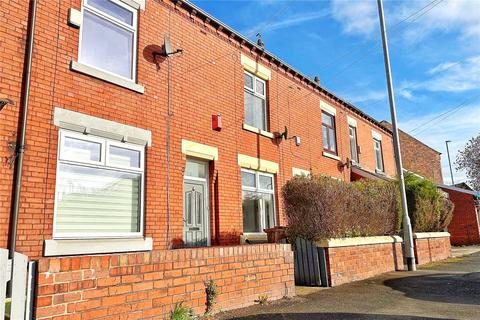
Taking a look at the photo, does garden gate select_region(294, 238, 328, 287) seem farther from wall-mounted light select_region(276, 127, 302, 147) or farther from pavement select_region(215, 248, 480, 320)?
wall-mounted light select_region(276, 127, 302, 147)

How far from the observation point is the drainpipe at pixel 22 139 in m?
5.82

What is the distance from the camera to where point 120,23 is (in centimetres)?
816

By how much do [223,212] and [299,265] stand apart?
82.0 inches

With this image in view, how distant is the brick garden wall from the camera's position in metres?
8.73

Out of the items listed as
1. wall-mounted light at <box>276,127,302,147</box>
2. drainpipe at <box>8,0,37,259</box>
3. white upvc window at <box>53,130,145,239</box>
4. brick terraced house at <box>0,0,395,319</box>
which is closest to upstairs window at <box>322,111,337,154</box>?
wall-mounted light at <box>276,127,302,147</box>

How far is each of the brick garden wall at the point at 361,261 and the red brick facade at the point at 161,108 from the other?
2.41 m

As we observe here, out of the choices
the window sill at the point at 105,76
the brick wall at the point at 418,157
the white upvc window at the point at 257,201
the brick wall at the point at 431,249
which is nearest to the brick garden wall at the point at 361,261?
the brick wall at the point at 431,249

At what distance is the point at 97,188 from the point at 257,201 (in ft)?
16.4

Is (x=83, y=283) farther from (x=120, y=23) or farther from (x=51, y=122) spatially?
(x=120, y=23)

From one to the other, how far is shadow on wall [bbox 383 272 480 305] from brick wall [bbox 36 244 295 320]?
8.57 ft

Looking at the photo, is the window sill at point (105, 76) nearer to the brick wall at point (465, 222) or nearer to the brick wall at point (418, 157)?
the brick wall at point (465, 222)

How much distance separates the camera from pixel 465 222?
82.9 feet

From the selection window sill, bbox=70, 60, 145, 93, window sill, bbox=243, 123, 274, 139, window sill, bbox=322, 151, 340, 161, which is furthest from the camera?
window sill, bbox=322, 151, 340, 161

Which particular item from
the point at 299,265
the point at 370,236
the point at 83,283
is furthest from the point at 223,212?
the point at 83,283
